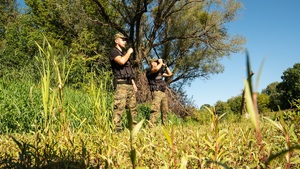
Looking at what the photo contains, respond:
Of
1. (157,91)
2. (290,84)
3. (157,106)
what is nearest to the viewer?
(157,106)

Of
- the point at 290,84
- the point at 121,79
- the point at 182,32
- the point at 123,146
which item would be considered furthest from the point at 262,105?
the point at 123,146

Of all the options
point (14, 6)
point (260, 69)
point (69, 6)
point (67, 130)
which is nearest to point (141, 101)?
point (69, 6)

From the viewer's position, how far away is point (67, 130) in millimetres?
2002

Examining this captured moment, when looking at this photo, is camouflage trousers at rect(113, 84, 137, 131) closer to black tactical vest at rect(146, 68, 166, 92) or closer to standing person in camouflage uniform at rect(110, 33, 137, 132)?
standing person in camouflage uniform at rect(110, 33, 137, 132)

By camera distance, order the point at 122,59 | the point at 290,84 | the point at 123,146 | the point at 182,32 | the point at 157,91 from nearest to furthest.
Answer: the point at 123,146 → the point at 122,59 → the point at 157,91 → the point at 182,32 → the point at 290,84

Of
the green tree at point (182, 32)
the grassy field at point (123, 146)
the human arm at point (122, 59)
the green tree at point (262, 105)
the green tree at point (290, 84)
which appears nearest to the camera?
the grassy field at point (123, 146)

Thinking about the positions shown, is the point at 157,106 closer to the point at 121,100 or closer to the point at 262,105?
the point at 121,100

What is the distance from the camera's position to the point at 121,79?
5.68 metres

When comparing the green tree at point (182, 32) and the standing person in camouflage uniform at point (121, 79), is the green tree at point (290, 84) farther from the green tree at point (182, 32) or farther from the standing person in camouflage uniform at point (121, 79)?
the standing person in camouflage uniform at point (121, 79)

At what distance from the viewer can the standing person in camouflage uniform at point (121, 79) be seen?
548cm

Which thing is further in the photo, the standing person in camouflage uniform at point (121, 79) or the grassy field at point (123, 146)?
the standing person in camouflage uniform at point (121, 79)

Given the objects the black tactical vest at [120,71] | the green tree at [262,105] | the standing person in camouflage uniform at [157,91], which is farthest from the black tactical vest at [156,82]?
the green tree at [262,105]

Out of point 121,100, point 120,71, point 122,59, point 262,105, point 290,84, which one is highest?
point 290,84

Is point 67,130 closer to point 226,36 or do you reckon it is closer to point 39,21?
point 226,36
